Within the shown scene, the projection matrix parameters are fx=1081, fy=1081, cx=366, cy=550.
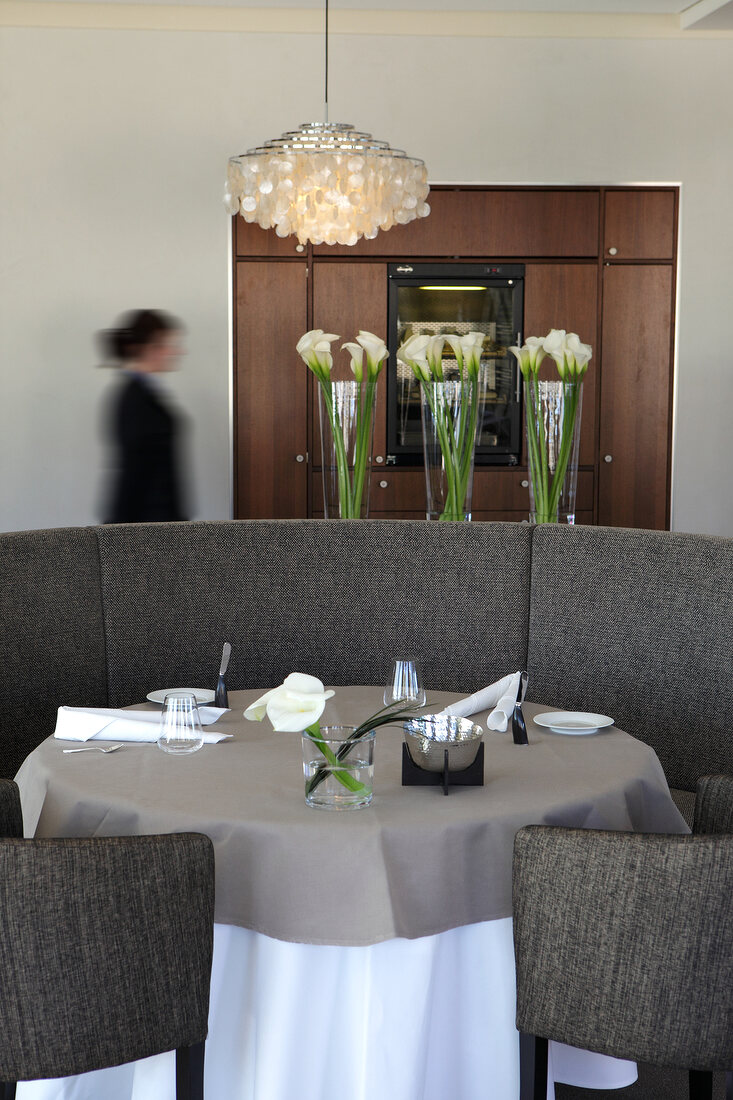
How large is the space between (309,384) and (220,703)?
3107mm

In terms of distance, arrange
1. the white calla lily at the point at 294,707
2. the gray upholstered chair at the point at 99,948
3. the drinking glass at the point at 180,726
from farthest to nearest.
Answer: the drinking glass at the point at 180,726
the white calla lily at the point at 294,707
the gray upholstered chair at the point at 99,948

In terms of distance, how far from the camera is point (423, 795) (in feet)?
5.64

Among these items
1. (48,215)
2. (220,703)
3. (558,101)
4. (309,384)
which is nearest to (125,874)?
(220,703)

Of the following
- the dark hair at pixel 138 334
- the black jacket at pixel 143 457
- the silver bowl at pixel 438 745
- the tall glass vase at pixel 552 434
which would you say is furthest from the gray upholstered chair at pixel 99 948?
the dark hair at pixel 138 334

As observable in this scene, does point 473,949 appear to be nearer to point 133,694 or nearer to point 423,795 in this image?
point 423,795

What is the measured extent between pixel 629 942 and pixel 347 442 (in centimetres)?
203

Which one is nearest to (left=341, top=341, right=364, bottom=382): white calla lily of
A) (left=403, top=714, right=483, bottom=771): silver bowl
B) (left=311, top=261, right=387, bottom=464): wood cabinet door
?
(left=403, top=714, right=483, bottom=771): silver bowl

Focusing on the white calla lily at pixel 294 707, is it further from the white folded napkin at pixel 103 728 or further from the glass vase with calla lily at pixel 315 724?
the white folded napkin at pixel 103 728

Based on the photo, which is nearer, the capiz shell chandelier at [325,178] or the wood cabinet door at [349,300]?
the capiz shell chandelier at [325,178]

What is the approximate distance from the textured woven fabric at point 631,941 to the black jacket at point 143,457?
113 inches

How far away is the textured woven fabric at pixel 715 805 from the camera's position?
1783mm

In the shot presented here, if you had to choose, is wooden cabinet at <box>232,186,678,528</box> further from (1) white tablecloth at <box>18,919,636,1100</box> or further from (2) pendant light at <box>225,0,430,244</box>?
(1) white tablecloth at <box>18,919,636,1100</box>

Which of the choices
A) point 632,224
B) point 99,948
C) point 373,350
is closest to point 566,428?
point 373,350

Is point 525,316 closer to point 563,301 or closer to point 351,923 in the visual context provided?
point 563,301
